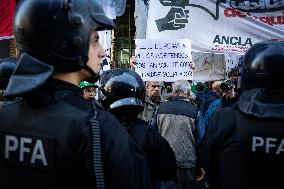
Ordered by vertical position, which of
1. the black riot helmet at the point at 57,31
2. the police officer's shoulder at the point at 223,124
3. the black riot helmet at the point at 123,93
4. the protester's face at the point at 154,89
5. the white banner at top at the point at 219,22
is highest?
the white banner at top at the point at 219,22

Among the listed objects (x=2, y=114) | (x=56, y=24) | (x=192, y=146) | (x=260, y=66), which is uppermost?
(x=56, y=24)

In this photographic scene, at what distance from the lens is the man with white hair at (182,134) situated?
5242 mm

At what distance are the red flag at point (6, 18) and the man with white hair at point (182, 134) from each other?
11.3 ft

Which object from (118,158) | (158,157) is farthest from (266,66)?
(118,158)

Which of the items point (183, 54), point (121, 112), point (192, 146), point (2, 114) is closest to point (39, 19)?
point (2, 114)

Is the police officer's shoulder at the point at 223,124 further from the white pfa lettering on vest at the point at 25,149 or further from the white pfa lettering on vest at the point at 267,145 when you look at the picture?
the white pfa lettering on vest at the point at 25,149

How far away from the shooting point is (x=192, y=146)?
5.30 m

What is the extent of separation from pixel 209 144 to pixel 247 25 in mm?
3687

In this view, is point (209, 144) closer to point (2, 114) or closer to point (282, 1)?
point (2, 114)

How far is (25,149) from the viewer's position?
1688 millimetres

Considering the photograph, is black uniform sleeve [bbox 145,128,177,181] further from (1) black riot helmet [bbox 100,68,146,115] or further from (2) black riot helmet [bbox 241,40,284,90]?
(2) black riot helmet [bbox 241,40,284,90]

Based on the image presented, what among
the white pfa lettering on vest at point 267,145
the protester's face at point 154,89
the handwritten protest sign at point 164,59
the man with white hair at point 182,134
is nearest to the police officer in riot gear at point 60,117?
the white pfa lettering on vest at point 267,145

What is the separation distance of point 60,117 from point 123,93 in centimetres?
140

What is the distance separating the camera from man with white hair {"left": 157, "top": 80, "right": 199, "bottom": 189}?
524 centimetres
